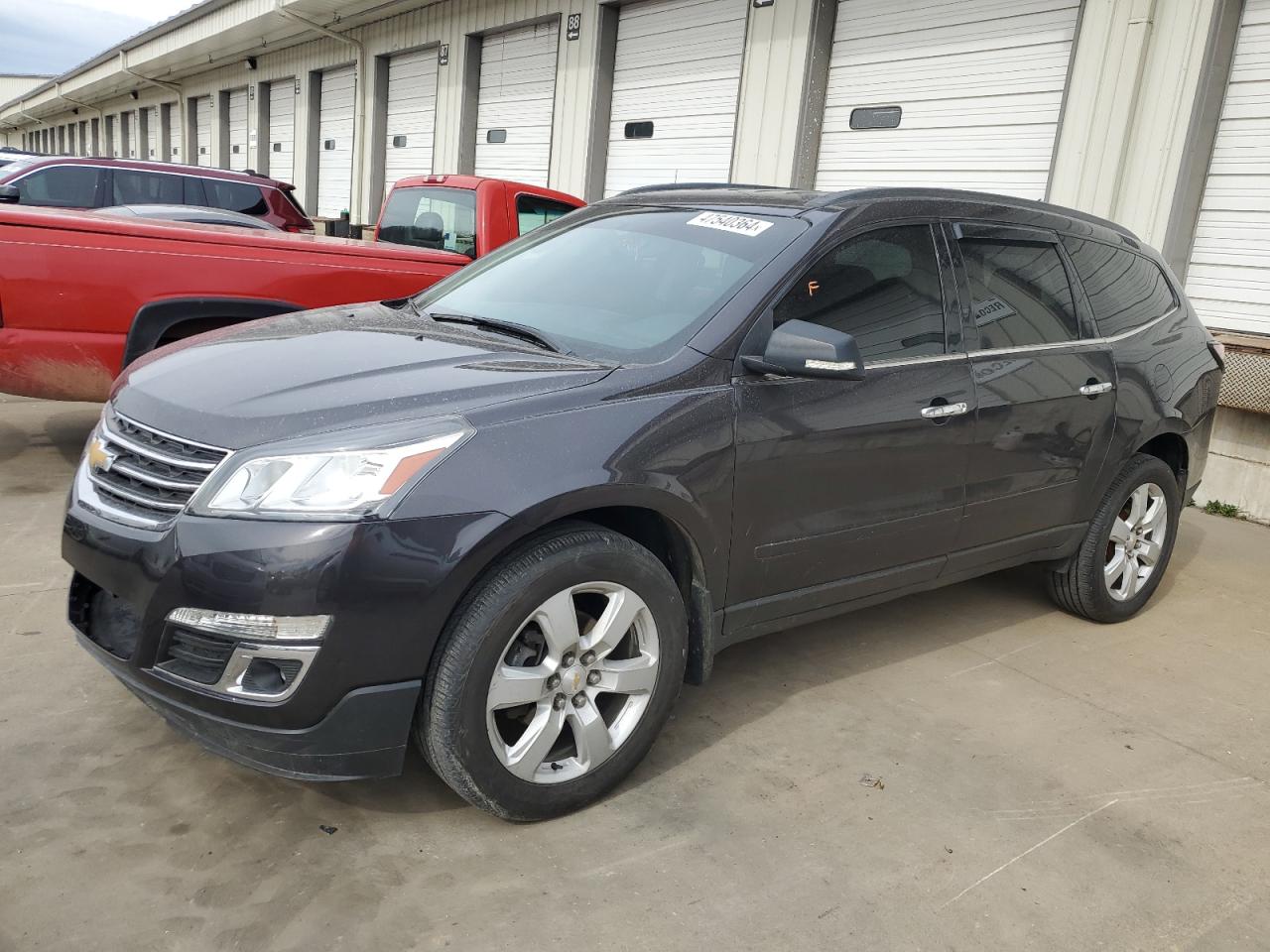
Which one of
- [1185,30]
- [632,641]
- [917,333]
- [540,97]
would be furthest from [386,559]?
[540,97]

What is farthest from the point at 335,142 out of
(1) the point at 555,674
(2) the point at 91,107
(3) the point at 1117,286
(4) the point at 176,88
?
(2) the point at 91,107

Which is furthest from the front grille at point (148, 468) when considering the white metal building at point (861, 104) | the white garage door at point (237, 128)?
the white garage door at point (237, 128)

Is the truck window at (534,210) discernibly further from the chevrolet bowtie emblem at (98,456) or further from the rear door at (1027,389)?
the chevrolet bowtie emblem at (98,456)

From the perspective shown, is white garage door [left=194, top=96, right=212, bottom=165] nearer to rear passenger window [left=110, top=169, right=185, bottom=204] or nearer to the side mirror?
rear passenger window [left=110, top=169, right=185, bottom=204]

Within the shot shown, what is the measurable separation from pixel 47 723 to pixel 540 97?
11.6m

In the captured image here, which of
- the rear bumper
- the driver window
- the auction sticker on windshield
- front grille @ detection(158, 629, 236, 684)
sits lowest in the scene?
the rear bumper

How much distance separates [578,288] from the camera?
3.43 meters

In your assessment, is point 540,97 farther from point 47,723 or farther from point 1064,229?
point 47,723

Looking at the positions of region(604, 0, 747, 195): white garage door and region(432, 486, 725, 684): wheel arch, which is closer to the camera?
region(432, 486, 725, 684): wheel arch

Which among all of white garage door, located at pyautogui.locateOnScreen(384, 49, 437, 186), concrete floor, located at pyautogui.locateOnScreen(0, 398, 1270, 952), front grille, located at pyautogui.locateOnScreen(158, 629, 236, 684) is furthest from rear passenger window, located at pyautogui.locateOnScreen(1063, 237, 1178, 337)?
white garage door, located at pyautogui.locateOnScreen(384, 49, 437, 186)

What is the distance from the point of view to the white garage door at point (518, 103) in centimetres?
1308

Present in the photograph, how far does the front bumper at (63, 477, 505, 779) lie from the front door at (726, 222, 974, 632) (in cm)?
96

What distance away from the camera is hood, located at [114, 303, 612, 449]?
250cm

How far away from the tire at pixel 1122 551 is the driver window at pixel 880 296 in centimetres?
143
